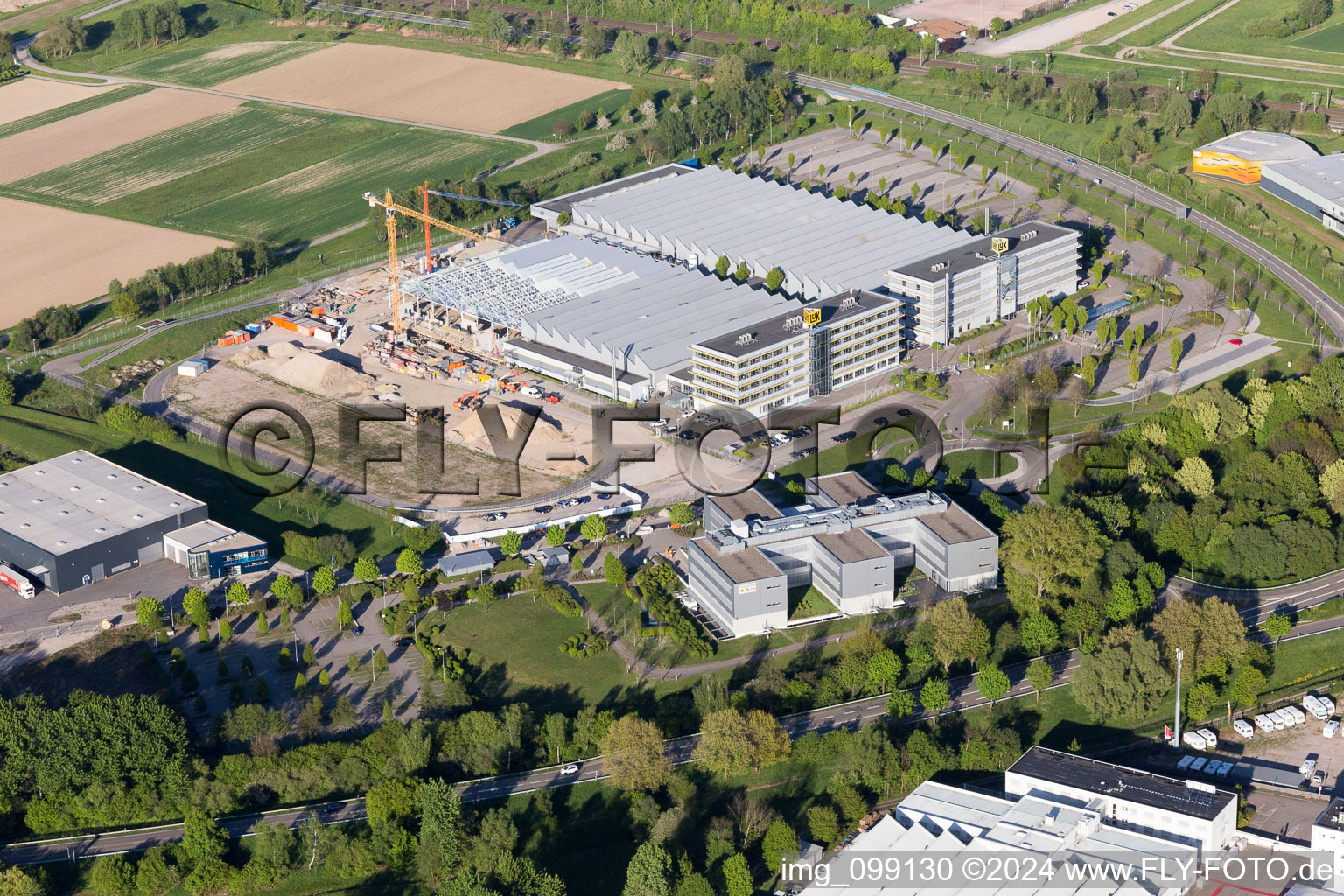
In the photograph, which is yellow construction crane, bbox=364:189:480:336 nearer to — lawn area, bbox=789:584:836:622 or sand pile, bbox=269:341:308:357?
sand pile, bbox=269:341:308:357

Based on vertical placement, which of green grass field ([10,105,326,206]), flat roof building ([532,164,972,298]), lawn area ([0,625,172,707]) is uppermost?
green grass field ([10,105,326,206])

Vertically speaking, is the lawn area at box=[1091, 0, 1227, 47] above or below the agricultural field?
above

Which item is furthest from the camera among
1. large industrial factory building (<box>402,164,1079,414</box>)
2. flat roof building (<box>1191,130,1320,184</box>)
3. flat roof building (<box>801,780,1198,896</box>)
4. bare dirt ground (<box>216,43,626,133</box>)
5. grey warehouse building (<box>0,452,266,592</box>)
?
bare dirt ground (<box>216,43,626,133</box>)

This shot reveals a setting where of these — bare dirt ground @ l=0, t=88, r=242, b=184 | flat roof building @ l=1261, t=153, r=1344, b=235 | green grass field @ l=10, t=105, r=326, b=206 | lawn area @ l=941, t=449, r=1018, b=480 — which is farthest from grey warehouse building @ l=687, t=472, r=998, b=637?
bare dirt ground @ l=0, t=88, r=242, b=184

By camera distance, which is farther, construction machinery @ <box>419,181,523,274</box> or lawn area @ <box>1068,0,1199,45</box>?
lawn area @ <box>1068,0,1199,45</box>

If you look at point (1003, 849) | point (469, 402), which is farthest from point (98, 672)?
point (1003, 849)

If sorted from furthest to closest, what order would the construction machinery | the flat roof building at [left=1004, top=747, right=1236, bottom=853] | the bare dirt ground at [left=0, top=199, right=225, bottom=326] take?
the construction machinery
the bare dirt ground at [left=0, top=199, right=225, bottom=326]
the flat roof building at [left=1004, top=747, right=1236, bottom=853]

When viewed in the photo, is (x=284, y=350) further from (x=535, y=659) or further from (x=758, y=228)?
(x=535, y=659)
